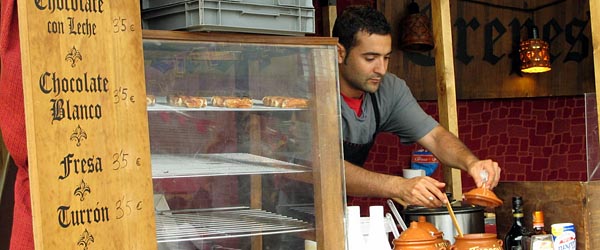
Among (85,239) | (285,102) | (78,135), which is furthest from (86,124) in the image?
(285,102)

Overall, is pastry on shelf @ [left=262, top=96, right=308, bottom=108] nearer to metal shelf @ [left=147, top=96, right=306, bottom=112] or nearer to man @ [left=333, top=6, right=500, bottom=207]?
metal shelf @ [left=147, top=96, right=306, bottom=112]

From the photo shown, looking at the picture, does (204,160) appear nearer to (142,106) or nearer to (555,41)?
(142,106)

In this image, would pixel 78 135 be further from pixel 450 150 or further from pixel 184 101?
pixel 450 150

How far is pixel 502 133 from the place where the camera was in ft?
23.1

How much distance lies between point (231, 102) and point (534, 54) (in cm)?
423

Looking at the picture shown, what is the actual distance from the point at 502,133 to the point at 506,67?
51cm

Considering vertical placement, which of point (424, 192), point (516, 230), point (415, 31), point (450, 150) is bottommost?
point (516, 230)

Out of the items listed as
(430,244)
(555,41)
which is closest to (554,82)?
(555,41)

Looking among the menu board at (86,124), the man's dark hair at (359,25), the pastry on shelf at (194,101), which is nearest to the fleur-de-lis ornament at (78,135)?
the menu board at (86,124)

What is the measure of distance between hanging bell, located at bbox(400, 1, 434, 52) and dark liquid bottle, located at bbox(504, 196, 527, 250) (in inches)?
94.4

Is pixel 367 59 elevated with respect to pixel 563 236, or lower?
elevated

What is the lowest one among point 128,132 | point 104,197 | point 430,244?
point 430,244

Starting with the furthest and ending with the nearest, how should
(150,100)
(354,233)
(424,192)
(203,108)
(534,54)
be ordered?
(534,54) < (424,192) < (354,233) < (203,108) < (150,100)

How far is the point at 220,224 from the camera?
312cm
